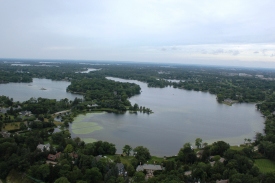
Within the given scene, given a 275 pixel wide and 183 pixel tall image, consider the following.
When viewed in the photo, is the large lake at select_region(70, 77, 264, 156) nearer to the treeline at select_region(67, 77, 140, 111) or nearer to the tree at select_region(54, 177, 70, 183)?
the treeline at select_region(67, 77, 140, 111)

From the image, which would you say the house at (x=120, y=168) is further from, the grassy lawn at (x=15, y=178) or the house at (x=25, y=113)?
the house at (x=25, y=113)

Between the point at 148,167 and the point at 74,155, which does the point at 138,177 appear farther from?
the point at 74,155

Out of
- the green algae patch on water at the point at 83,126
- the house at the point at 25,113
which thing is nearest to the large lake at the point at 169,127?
the green algae patch on water at the point at 83,126

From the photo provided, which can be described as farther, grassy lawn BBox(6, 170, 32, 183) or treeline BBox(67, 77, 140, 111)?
treeline BBox(67, 77, 140, 111)

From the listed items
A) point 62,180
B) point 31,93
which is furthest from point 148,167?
point 31,93

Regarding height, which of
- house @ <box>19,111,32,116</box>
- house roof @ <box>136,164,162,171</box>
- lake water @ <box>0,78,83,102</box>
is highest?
lake water @ <box>0,78,83,102</box>

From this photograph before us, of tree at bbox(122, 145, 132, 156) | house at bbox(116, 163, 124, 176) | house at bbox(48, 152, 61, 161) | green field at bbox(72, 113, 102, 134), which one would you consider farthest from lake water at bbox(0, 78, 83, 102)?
house at bbox(116, 163, 124, 176)

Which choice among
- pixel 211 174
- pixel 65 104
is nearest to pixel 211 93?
pixel 65 104

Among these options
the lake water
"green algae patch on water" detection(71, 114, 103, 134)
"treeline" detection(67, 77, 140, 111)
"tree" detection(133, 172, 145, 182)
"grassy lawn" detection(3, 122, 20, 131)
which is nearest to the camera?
"tree" detection(133, 172, 145, 182)
